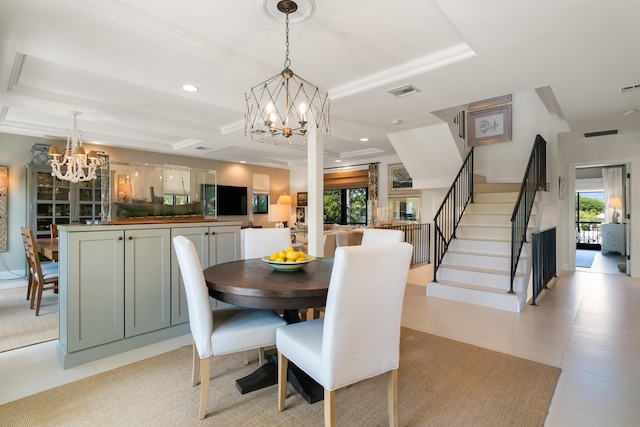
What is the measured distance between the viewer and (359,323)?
1541 mm

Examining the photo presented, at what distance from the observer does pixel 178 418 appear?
6.06ft

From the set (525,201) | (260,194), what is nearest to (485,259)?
(525,201)

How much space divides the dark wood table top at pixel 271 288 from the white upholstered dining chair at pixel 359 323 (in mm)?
219

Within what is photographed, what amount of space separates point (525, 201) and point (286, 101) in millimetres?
3509

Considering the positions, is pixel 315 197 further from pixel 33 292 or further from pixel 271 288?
pixel 33 292

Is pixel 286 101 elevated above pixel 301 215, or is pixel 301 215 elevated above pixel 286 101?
pixel 286 101

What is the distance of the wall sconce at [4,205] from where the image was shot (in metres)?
5.41

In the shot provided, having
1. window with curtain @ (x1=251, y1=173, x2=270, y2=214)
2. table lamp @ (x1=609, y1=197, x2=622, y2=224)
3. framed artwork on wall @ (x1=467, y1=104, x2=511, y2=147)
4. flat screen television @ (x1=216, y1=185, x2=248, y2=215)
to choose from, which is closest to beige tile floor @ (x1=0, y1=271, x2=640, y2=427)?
framed artwork on wall @ (x1=467, y1=104, x2=511, y2=147)

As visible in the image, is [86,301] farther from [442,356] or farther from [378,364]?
[442,356]

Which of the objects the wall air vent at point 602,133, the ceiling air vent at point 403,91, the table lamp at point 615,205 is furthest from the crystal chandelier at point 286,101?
the table lamp at point 615,205

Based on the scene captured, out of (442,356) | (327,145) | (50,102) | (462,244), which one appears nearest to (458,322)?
(442,356)

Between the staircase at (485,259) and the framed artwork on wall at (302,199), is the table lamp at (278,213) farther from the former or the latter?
the staircase at (485,259)

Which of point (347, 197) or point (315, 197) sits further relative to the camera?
point (347, 197)

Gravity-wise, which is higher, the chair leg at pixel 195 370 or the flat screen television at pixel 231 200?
the flat screen television at pixel 231 200
